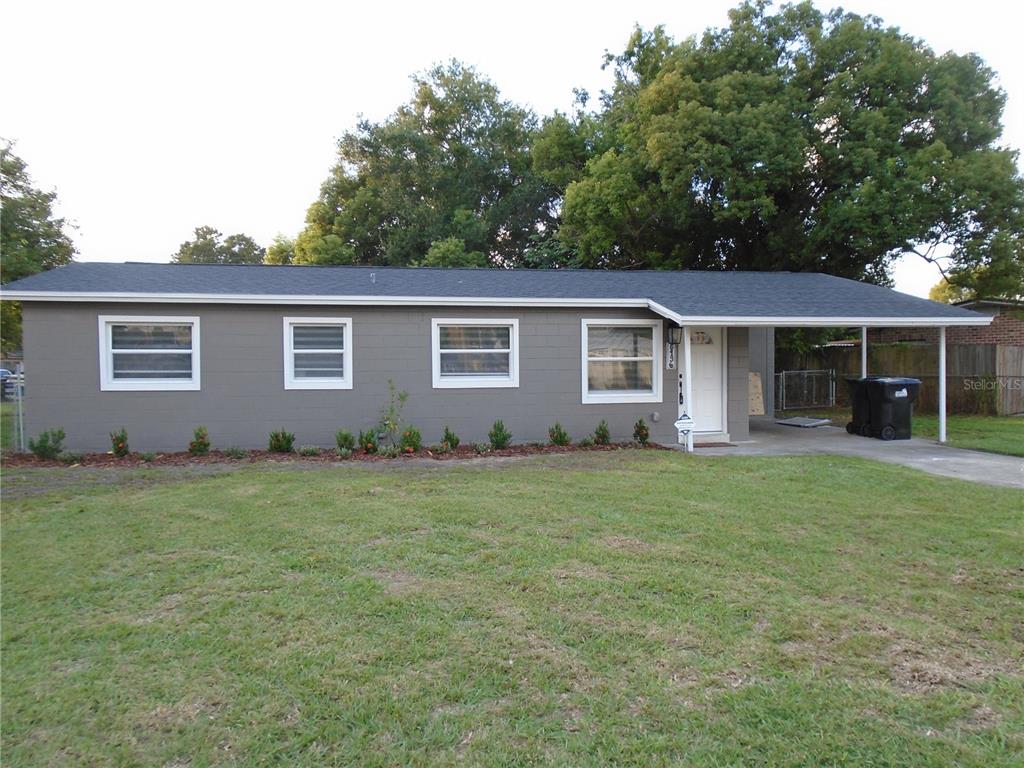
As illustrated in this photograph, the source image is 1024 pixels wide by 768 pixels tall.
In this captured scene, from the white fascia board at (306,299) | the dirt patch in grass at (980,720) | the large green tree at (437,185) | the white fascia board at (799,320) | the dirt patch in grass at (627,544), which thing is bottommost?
the dirt patch in grass at (980,720)

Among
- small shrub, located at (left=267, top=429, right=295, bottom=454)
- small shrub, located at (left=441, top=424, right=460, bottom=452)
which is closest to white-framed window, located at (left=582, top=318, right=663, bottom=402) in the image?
small shrub, located at (left=441, top=424, right=460, bottom=452)

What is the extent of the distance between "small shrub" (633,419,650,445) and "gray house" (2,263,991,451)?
26 cm

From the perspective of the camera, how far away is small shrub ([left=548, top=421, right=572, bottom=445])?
11031mm

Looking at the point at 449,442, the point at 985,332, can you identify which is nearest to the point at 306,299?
the point at 449,442

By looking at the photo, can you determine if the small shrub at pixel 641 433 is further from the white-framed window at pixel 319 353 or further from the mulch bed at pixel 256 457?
the white-framed window at pixel 319 353

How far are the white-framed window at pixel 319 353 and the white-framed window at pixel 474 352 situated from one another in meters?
1.43

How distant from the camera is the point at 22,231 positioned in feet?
62.0

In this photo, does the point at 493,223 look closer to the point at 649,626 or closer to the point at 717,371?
the point at 717,371

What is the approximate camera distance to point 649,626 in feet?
12.1

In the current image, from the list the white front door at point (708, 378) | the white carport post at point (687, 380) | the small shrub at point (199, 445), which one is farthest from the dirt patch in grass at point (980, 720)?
the small shrub at point (199, 445)

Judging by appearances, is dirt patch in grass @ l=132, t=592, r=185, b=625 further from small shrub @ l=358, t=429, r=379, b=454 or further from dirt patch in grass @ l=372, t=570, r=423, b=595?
small shrub @ l=358, t=429, r=379, b=454

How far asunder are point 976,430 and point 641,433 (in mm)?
7299

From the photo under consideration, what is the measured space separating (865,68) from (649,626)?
62.8 feet

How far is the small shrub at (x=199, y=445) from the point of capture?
9977 mm
